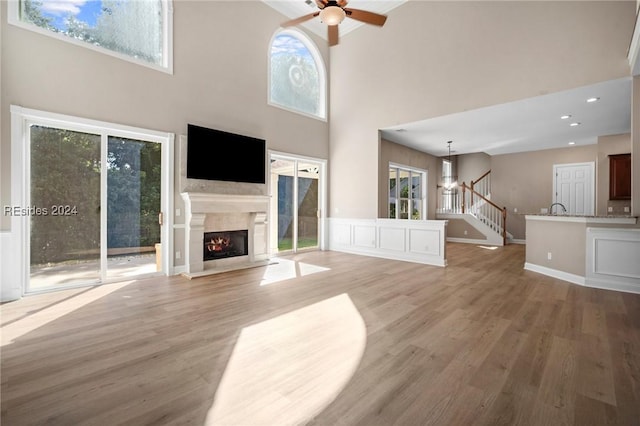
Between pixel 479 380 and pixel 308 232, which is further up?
pixel 308 232

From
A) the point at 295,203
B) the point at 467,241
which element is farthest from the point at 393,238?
the point at 467,241

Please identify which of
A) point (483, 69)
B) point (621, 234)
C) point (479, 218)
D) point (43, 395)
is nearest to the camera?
point (43, 395)

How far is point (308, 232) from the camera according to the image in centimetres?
788

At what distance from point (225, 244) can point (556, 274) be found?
6.07 m

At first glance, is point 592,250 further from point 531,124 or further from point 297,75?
point 297,75

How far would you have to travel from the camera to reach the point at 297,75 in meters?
7.44

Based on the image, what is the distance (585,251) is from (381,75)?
5303 millimetres

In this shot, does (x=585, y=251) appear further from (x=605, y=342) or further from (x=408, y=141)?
(x=408, y=141)

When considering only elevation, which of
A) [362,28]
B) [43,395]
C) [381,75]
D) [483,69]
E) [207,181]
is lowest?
[43,395]

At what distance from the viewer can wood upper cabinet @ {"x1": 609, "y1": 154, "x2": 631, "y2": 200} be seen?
22.5ft

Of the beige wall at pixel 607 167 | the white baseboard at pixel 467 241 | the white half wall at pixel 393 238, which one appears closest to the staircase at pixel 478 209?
the white baseboard at pixel 467 241

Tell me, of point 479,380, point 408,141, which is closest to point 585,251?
point 479,380

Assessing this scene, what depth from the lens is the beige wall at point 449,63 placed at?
4453mm

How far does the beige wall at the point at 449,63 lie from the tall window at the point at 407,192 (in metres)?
1.63
